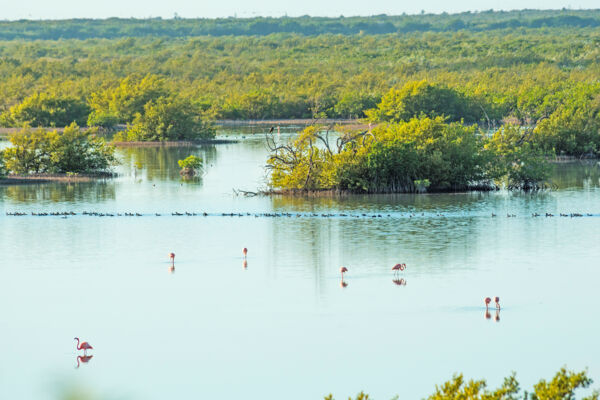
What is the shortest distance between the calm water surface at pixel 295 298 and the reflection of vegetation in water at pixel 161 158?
14.5 metres

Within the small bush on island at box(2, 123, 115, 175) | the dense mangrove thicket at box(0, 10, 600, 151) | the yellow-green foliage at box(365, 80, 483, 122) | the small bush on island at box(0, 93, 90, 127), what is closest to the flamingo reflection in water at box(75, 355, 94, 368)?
the small bush on island at box(2, 123, 115, 175)

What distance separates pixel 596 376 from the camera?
67.7ft

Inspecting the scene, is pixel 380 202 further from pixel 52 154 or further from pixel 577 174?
pixel 52 154

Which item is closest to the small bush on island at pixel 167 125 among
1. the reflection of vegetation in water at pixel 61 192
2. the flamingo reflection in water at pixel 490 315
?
the reflection of vegetation in water at pixel 61 192

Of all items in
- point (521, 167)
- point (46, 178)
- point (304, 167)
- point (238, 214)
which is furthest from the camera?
point (46, 178)

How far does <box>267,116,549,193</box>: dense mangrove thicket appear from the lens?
47.5 meters

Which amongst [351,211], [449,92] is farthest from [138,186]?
[449,92]

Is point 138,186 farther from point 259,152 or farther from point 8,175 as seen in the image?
point 259,152

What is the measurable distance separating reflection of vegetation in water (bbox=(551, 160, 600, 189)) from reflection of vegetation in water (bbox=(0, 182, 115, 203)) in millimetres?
21893

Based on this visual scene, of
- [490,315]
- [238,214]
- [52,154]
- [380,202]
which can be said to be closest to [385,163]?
[380,202]

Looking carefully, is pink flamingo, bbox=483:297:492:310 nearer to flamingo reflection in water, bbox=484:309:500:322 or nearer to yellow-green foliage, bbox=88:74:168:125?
flamingo reflection in water, bbox=484:309:500:322

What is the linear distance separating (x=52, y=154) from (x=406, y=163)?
65.5 feet

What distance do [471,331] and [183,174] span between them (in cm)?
3732

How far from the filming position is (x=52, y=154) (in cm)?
5709
